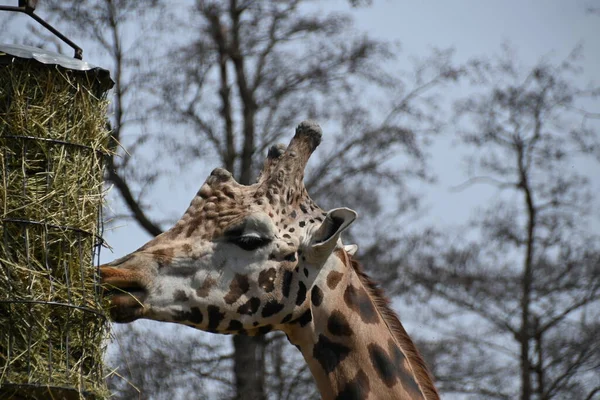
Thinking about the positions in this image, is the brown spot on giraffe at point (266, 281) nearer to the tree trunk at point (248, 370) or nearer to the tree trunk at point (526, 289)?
the tree trunk at point (248, 370)

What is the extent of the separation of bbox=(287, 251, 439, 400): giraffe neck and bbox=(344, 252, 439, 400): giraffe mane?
6 cm

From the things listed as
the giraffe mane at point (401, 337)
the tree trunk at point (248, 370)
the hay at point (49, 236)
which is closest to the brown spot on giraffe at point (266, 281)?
the giraffe mane at point (401, 337)

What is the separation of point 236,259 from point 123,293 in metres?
0.86

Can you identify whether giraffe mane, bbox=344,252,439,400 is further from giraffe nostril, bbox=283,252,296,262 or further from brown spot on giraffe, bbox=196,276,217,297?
brown spot on giraffe, bbox=196,276,217,297

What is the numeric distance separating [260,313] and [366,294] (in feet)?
2.62

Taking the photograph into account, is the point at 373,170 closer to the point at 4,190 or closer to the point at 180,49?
the point at 180,49

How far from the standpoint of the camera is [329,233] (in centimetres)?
727

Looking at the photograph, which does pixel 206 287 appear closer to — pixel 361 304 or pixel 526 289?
pixel 361 304

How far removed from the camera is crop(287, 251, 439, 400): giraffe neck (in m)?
7.20

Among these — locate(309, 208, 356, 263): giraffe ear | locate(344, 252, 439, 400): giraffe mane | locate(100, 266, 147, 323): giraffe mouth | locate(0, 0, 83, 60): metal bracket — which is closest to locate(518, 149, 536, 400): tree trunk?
locate(344, 252, 439, 400): giraffe mane

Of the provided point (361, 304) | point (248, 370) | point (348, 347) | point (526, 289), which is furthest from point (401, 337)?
point (526, 289)

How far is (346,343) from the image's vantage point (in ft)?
23.9

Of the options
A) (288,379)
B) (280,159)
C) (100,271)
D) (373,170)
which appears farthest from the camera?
(373,170)

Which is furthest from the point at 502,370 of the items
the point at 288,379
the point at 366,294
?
the point at 366,294
